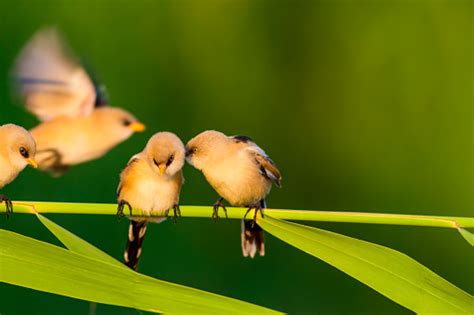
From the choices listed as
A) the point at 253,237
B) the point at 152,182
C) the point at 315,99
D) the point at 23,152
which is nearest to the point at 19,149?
the point at 23,152

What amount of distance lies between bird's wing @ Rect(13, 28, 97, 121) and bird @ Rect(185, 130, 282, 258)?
0.79 metres

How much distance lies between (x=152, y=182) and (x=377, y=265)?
0.49m

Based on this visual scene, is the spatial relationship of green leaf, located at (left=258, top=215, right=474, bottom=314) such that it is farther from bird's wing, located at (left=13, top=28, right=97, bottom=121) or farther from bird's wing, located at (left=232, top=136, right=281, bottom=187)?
bird's wing, located at (left=13, top=28, right=97, bottom=121)

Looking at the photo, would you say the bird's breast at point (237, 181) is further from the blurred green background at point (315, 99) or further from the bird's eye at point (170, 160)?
the blurred green background at point (315, 99)

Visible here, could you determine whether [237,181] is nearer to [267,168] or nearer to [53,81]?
[267,168]

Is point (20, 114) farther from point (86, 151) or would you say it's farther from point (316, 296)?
point (316, 296)

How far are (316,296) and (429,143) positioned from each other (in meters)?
0.88

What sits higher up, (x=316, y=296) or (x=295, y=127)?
(x=295, y=127)

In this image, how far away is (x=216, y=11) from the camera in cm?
357

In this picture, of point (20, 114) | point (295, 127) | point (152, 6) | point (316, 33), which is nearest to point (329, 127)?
point (295, 127)

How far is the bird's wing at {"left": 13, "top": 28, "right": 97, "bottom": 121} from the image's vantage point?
211 centimetres

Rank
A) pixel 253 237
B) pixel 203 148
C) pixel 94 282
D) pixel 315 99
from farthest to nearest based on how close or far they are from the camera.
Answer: pixel 315 99 → pixel 253 237 → pixel 203 148 → pixel 94 282

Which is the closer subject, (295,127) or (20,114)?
(20,114)

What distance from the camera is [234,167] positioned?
144cm
